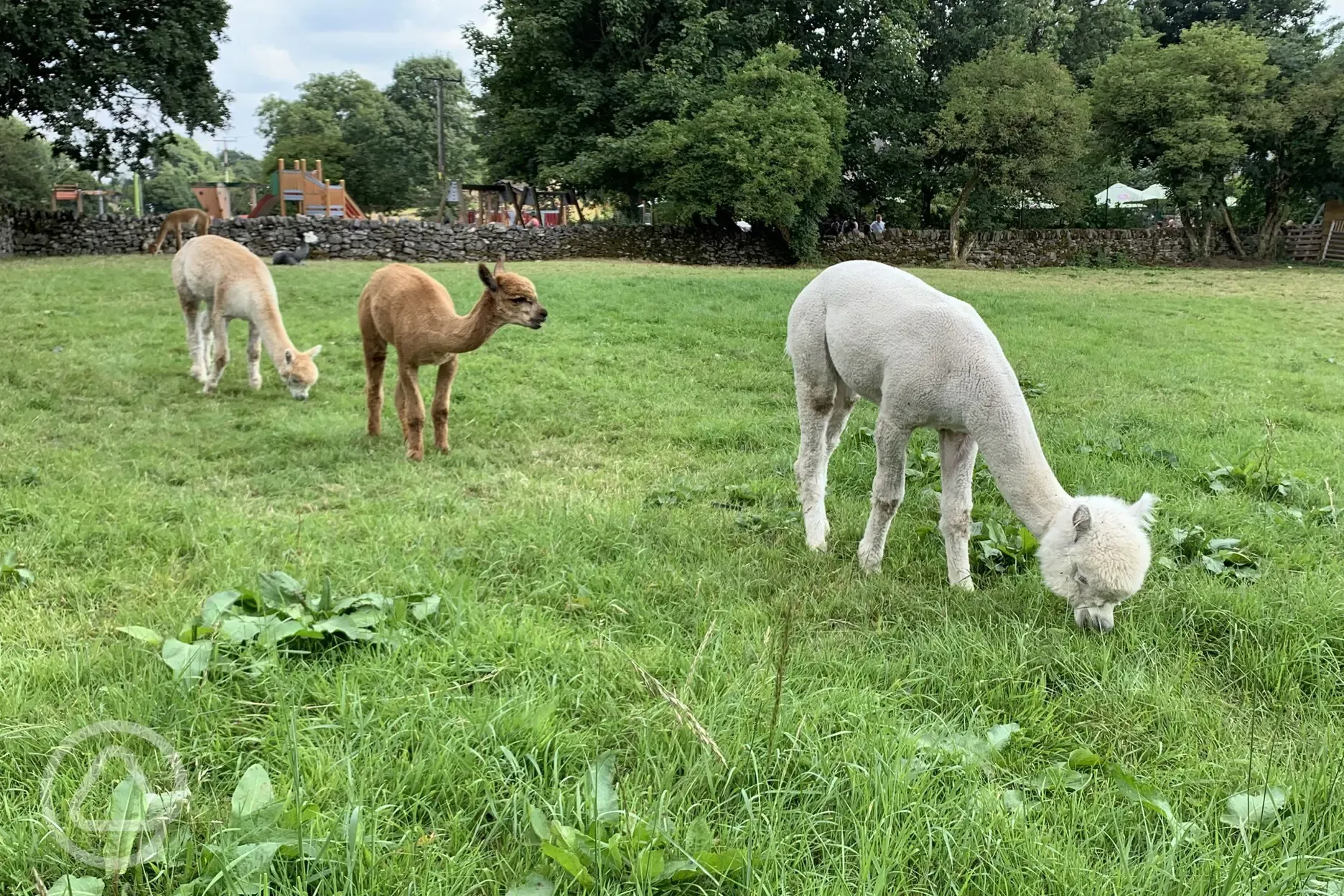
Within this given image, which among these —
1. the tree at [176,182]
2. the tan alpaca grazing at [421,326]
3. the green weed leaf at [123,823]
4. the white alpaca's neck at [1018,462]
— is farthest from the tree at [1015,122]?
the tree at [176,182]

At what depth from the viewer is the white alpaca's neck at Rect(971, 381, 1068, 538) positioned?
3441 mm

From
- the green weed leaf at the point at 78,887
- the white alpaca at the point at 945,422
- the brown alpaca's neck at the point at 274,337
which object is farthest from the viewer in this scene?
the brown alpaca's neck at the point at 274,337

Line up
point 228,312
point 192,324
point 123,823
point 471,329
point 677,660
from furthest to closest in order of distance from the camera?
1. point 192,324
2. point 228,312
3. point 471,329
4. point 677,660
5. point 123,823

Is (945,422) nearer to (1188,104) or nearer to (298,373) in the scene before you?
(298,373)

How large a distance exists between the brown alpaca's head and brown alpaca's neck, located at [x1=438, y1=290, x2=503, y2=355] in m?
0.07

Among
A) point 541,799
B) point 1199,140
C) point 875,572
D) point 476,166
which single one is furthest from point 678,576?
point 476,166

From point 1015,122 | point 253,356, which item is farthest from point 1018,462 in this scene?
point 1015,122

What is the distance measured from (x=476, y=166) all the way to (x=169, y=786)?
68.4 m

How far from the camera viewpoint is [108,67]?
2072 cm

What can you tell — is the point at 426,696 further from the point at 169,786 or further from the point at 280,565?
the point at 280,565

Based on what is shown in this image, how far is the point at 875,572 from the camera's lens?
13.1 feet

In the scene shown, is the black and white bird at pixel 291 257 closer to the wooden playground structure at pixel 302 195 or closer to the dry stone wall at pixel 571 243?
the dry stone wall at pixel 571 243

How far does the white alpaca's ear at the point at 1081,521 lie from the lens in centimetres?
306

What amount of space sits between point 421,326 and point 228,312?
3.72m
